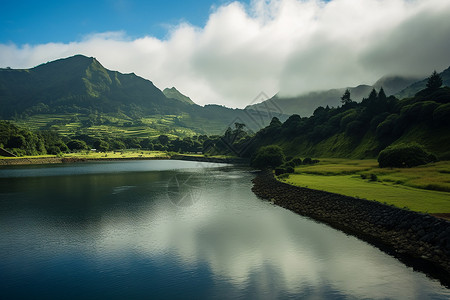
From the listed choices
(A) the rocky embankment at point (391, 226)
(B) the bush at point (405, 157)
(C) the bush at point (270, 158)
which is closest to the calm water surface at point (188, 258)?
(A) the rocky embankment at point (391, 226)

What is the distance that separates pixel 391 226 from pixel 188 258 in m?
23.2

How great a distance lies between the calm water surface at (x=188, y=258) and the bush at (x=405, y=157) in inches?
1372

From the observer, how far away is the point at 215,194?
2537 inches

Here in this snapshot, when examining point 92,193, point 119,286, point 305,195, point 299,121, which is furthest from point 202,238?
point 299,121

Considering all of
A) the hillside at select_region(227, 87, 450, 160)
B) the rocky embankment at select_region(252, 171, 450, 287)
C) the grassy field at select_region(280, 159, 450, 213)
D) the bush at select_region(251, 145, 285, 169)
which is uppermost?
the hillside at select_region(227, 87, 450, 160)

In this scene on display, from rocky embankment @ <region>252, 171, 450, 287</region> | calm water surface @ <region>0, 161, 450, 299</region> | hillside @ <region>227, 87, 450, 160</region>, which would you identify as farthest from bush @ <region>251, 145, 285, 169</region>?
calm water surface @ <region>0, 161, 450, 299</region>

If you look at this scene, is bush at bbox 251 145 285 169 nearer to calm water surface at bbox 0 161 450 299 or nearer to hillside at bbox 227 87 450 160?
hillside at bbox 227 87 450 160

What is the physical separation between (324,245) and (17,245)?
34.0 meters

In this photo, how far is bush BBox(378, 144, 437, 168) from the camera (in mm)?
64438

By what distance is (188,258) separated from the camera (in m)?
27.7

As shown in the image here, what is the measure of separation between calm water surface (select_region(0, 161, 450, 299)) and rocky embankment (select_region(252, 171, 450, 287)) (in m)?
1.89

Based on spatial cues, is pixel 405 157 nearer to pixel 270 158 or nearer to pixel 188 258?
pixel 270 158

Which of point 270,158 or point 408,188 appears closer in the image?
point 408,188

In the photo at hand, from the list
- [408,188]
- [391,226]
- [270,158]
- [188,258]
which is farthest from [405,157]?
[188,258]
